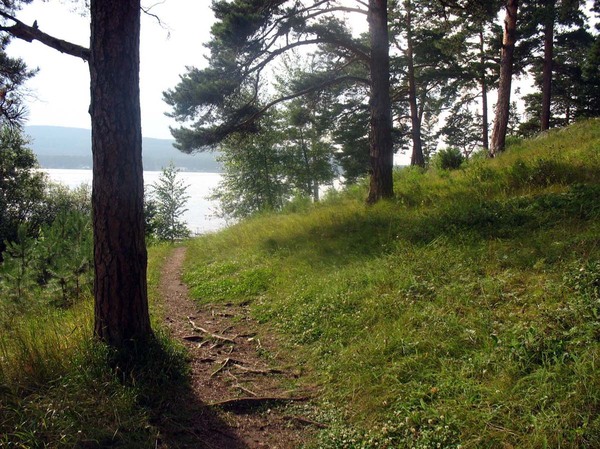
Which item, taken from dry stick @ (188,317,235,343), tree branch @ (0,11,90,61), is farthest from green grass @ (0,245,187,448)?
tree branch @ (0,11,90,61)

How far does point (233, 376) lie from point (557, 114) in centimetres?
3062

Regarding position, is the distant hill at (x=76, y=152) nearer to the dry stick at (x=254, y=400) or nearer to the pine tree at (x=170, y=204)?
the pine tree at (x=170, y=204)

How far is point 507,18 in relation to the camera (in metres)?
12.1

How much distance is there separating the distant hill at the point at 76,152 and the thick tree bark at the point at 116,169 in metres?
27.1

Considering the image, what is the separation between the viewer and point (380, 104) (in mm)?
9414

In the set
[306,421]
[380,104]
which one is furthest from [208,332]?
[380,104]

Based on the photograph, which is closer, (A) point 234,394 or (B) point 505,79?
(A) point 234,394

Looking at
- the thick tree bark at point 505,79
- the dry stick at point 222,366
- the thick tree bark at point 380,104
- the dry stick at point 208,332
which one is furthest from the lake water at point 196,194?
the dry stick at point 222,366

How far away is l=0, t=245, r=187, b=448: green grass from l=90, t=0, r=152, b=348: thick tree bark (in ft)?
0.96

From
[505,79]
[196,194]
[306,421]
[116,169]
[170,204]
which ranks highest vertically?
[505,79]

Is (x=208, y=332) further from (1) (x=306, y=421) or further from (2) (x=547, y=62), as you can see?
(2) (x=547, y=62)

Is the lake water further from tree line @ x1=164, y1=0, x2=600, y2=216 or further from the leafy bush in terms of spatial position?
the leafy bush

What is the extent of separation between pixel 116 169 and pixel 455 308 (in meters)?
3.62

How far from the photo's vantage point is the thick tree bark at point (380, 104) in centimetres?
933
